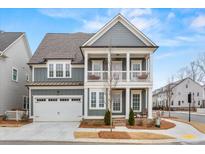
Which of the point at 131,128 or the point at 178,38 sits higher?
the point at 178,38

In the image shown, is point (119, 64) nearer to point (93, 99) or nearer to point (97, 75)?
point (97, 75)

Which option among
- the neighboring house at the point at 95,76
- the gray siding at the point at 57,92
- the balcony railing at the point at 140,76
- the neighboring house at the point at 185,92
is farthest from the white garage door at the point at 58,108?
the neighboring house at the point at 185,92

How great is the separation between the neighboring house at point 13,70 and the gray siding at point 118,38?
8.28 metres

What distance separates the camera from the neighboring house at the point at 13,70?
74.4 ft

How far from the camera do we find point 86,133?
15023 millimetres

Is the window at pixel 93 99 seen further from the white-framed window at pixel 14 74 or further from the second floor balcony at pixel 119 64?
the white-framed window at pixel 14 74

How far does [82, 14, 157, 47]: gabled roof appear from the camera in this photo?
20.5 m

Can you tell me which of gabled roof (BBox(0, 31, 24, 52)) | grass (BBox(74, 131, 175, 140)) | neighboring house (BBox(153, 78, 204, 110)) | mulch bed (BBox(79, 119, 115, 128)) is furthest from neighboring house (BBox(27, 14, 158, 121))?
neighboring house (BBox(153, 78, 204, 110))
